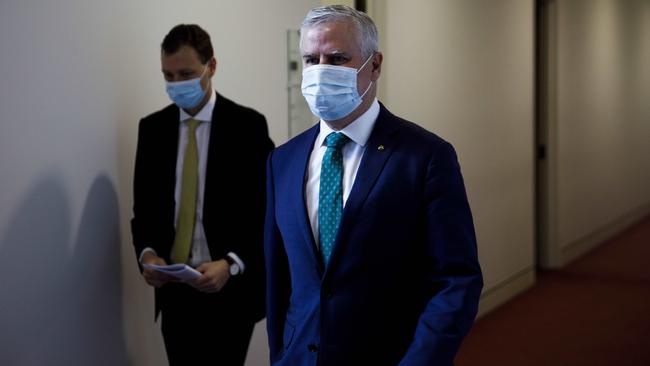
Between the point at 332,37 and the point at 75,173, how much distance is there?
1.29 m

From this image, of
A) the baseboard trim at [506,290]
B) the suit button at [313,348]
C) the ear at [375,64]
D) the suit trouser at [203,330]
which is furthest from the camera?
the baseboard trim at [506,290]

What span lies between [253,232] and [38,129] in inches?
30.6

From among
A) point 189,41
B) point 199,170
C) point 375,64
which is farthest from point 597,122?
point 375,64

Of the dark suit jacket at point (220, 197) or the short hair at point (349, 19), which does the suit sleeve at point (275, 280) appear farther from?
the dark suit jacket at point (220, 197)

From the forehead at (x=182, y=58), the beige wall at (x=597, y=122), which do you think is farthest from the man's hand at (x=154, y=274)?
the beige wall at (x=597, y=122)

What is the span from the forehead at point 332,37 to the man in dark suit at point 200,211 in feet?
3.24

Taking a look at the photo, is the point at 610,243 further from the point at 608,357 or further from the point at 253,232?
the point at 253,232

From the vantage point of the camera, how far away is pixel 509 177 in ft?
20.0

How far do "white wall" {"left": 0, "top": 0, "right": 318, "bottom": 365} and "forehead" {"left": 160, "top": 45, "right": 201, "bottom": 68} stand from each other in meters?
0.15

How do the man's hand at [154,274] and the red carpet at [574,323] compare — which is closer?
the man's hand at [154,274]

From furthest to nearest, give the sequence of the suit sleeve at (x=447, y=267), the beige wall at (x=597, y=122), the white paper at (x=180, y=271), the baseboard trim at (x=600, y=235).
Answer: the baseboard trim at (x=600, y=235) < the beige wall at (x=597, y=122) < the white paper at (x=180, y=271) < the suit sleeve at (x=447, y=267)

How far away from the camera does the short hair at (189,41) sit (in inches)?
114

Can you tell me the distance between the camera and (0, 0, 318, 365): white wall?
2559 mm

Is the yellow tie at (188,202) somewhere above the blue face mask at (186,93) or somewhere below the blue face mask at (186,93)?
below
